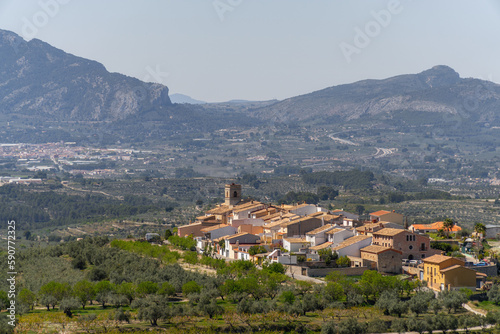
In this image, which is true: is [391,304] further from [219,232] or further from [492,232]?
[219,232]

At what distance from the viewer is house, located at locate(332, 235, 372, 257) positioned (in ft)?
189

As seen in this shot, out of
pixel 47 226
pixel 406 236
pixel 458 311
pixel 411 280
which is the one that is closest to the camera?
pixel 458 311

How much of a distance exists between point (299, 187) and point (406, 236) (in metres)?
101

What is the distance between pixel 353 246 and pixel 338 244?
2082mm

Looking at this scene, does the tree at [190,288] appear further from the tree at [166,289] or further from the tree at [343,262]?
the tree at [343,262]

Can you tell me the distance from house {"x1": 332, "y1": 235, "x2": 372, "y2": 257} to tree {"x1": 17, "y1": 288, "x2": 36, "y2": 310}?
2062 centimetres

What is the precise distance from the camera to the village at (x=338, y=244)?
174 feet

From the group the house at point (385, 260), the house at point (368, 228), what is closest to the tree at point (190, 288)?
the house at point (385, 260)

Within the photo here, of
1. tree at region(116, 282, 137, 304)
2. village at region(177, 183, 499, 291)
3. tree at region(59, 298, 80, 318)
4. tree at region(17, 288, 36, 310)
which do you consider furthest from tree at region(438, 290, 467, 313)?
tree at region(17, 288, 36, 310)

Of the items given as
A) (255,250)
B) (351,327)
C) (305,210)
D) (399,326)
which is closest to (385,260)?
(255,250)

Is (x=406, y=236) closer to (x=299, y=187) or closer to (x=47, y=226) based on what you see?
(x=47, y=226)

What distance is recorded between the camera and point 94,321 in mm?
45062

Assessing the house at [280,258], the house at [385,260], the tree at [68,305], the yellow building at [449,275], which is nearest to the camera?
the tree at [68,305]

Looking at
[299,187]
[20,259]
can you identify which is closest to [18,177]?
[299,187]
